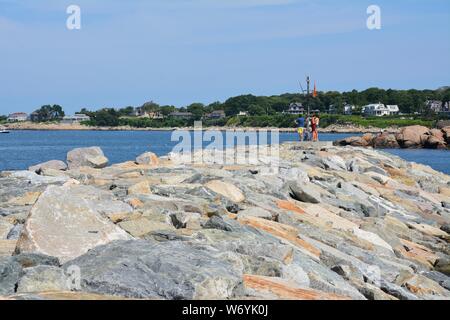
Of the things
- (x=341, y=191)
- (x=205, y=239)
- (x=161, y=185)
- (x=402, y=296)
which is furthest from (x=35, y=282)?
(x=341, y=191)

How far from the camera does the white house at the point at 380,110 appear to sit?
422ft

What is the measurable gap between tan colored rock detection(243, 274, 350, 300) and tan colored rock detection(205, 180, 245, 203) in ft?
13.6

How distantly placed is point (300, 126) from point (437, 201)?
1073 centimetres

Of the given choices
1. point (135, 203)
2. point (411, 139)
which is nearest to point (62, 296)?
point (135, 203)

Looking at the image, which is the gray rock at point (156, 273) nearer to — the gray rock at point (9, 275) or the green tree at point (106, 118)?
the gray rock at point (9, 275)

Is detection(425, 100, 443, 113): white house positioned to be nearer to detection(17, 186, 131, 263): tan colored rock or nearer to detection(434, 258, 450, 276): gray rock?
detection(434, 258, 450, 276): gray rock

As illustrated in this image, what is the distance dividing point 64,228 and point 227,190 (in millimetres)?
4253

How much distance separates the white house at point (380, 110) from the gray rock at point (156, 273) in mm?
125608

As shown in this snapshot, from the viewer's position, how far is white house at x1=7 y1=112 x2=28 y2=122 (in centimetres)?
18935

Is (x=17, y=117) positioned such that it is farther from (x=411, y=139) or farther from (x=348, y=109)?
(x=411, y=139)

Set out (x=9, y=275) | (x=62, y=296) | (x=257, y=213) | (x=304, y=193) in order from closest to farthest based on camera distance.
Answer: (x=62, y=296), (x=9, y=275), (x=257, y=213), (x=304, y=193)

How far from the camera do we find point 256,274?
615 centimetres

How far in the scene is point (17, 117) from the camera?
192 m
